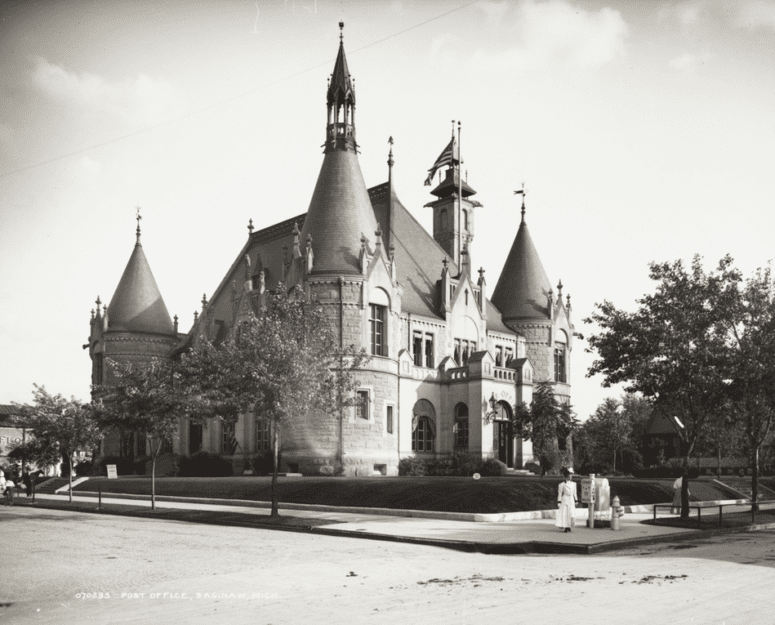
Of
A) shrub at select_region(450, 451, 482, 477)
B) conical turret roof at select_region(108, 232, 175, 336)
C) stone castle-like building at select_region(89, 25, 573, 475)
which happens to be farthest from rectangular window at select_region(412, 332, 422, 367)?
conical turret roof at select_region(108, 232, 175, 336)

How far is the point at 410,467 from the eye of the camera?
157 feet

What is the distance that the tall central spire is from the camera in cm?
Result: 4975

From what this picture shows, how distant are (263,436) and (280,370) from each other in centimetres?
2496

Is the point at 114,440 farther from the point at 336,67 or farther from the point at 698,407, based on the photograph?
the point at 698,407

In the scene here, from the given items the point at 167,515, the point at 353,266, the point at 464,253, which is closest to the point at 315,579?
the point at 167,515

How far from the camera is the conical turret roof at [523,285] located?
194ft

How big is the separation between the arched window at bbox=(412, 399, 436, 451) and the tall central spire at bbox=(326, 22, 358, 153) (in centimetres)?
1548

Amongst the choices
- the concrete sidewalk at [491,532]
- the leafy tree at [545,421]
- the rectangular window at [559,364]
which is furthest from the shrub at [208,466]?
the rectangular window at [559,364]

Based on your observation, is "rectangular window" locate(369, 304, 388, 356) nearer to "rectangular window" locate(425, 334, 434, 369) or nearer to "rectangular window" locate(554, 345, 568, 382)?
"rectangular window" locate(425, 334, 434, 369)

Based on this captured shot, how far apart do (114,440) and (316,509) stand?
120 feet

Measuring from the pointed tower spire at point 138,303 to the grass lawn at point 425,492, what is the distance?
864 inches

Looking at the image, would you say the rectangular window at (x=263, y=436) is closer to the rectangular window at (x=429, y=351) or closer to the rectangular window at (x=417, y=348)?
the rectangular window at (x=417, y=348)

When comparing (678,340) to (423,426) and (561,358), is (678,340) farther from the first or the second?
(561,358)

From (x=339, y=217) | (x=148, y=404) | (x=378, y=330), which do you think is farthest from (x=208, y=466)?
(x=148, y=404)
